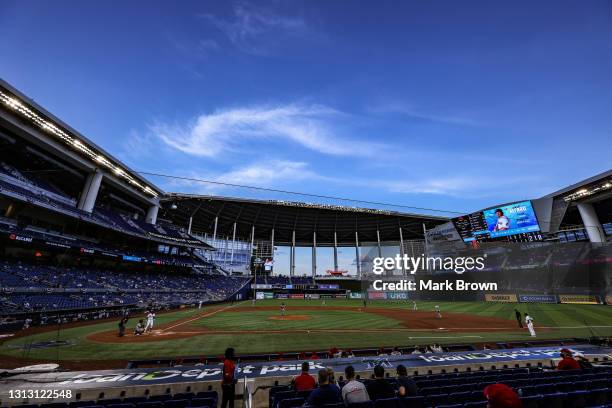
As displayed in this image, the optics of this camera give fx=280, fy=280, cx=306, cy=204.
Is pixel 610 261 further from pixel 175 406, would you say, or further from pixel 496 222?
pixel 175 406

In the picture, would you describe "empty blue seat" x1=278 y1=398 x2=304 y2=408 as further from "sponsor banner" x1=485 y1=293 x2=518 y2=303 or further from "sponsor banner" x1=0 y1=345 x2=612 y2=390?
"sponsor banner" x1=485 y1=293 x2=518 y2=303

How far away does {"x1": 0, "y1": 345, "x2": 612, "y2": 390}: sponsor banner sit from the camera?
860cm

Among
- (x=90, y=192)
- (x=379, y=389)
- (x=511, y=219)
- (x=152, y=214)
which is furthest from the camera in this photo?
(x=152, y=214)

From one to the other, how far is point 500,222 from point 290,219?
57.7m

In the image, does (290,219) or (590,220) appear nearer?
(590,220)

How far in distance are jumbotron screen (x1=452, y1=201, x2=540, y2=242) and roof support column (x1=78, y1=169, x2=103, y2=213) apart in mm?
66767

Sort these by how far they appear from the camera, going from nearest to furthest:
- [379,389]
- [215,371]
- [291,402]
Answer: [291,402] → [379,389] → [215,371]

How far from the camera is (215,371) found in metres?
10.1

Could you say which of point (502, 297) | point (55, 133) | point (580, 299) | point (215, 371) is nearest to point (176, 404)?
point (215, 371)

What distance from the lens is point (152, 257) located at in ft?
181

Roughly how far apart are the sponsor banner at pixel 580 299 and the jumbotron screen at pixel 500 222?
12210 mm

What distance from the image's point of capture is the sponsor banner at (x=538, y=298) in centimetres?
4619

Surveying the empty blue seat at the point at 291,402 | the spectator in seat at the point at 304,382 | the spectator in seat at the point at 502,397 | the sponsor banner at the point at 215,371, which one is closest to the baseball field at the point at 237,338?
the sponsor banner at the point at 215,371

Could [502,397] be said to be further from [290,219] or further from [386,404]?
[290,219]
